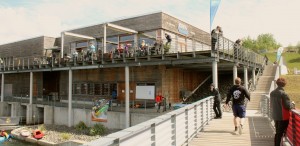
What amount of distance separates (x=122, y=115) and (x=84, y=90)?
28.3ft

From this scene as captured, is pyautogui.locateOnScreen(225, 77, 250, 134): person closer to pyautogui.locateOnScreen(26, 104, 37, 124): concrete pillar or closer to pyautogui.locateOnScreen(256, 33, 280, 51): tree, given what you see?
pyautogui.locateOnScreen(26, 104, 37, 124): concrete pillar

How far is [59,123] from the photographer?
2314 cm

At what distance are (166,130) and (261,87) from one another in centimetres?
1655

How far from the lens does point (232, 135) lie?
24.5 feet

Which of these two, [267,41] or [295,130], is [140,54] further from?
[267,41]

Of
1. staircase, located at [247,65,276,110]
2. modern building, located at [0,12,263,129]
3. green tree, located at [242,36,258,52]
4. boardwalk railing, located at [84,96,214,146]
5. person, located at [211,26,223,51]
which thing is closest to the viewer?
boardwalk railing, located at [84,96,214,146]

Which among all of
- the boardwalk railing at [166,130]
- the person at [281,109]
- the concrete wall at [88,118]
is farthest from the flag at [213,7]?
the person at [281,109]

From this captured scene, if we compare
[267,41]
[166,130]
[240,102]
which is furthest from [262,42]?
[166,130]

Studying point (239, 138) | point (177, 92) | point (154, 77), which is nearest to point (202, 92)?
point (177, 92)

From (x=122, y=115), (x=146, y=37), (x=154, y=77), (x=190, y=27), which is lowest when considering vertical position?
(x=122, y=115)

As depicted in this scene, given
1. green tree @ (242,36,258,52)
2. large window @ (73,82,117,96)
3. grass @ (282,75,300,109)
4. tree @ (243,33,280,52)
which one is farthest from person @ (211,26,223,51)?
tree @ (243,33,280,52)

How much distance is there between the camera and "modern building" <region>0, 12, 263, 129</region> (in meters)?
16.6

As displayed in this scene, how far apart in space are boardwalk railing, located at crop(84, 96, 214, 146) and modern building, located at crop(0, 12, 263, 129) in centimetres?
669

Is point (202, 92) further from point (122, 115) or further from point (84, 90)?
point (84, 90)
